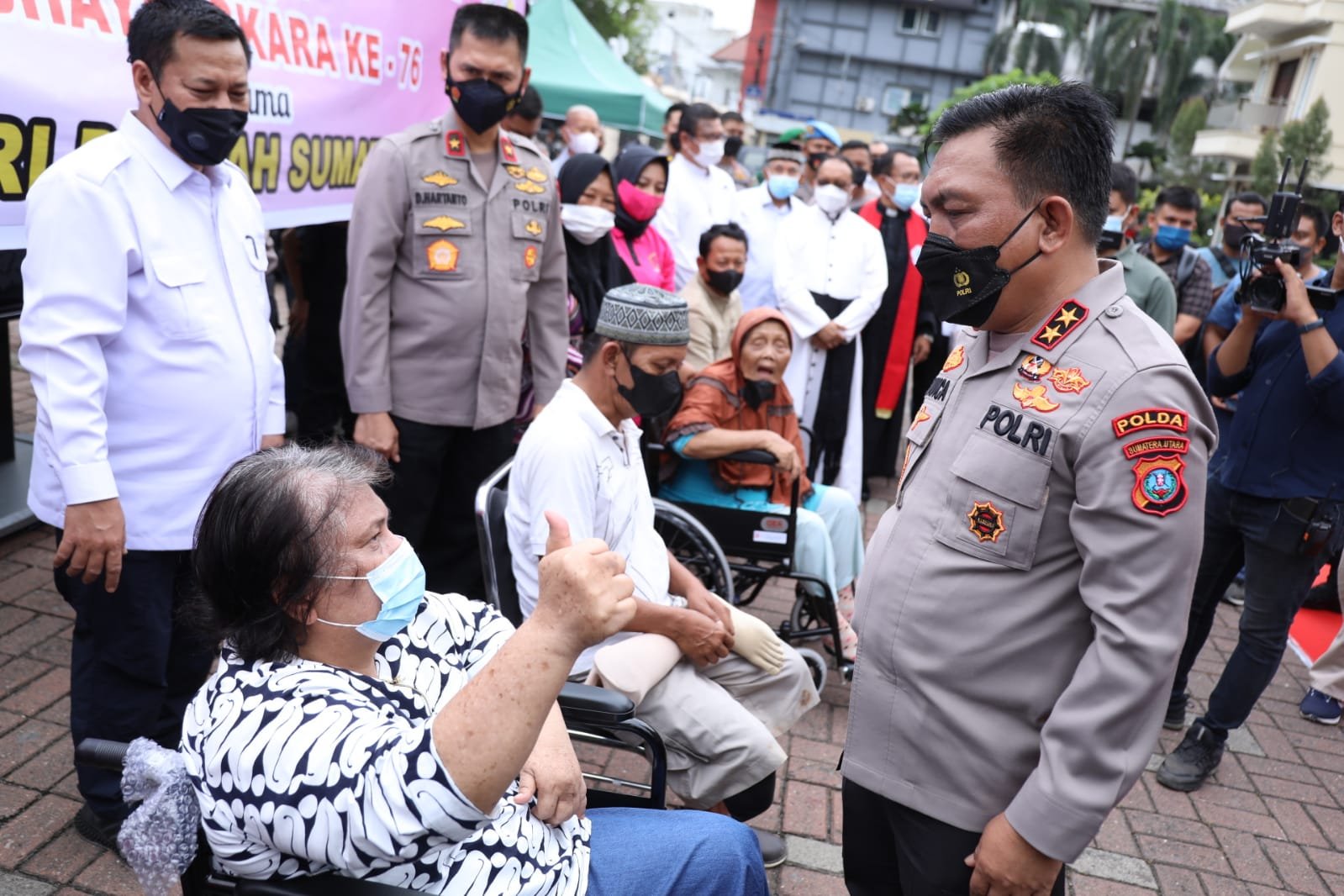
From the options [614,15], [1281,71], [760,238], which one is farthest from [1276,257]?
[1281,71]

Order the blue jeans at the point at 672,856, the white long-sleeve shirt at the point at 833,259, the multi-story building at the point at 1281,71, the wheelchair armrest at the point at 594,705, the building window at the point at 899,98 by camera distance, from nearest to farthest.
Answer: the blue jeans at the point at 672,856
the wheelchair armrest at the point at 594,705
the white long-sleeve shirt at the point at 833,259
the multi-story building at the point at 1281,71
the building window at the point at 899,98

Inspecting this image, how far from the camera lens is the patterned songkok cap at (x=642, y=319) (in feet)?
8.93

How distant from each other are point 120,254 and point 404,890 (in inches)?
62.8

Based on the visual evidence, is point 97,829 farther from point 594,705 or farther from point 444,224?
point 444,224

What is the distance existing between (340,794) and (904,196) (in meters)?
5.75

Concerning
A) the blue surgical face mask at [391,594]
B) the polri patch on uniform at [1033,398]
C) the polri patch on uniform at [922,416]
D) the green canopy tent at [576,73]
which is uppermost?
the green canopy tent at [576,73]

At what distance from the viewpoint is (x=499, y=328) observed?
3.58 m

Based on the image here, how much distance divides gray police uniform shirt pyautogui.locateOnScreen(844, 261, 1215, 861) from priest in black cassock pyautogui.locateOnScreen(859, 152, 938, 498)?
15.3ft

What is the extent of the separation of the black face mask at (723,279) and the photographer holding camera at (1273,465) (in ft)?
7.08

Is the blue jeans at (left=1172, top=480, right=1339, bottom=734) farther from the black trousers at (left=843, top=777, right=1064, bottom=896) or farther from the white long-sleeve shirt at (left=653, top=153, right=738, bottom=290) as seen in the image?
the white long-sleeve shirt at (left=653, top=153, right=738, bottom=290)

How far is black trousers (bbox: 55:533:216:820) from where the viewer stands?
8.07 feet

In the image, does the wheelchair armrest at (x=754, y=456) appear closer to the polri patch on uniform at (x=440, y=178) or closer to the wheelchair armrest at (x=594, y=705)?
the polri patch on uniform at (x=440, y=178)

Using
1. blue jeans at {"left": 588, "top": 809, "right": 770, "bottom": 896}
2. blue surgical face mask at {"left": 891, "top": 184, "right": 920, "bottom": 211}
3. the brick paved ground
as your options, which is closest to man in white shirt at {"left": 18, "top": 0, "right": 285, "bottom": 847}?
the brick paved ground

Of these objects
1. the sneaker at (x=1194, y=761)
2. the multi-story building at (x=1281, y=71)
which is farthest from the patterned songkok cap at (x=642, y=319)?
the multi-story building at (x=1281, y=71)
